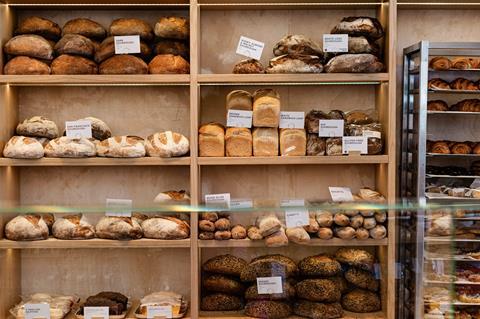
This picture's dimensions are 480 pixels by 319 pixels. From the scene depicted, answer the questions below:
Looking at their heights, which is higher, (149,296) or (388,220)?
(388,220)

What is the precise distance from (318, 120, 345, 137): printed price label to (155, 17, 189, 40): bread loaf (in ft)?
2.71

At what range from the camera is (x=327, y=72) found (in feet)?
9.50

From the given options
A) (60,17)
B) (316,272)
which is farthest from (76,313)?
(60,17)

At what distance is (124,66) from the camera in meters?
2.89

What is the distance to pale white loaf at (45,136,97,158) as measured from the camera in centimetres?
284

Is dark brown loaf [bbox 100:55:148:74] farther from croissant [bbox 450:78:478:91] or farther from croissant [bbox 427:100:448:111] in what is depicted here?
croissant [bbox 450:78:478:91]

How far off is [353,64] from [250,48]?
532 millimetres

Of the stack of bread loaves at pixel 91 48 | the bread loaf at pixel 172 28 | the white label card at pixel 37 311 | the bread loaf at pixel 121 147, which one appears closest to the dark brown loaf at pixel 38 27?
the stack of bread loaves at pixel 91 48

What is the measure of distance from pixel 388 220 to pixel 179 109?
5.91 feet

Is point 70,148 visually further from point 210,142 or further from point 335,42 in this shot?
point 335,42

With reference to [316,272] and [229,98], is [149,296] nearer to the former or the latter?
[316,272]

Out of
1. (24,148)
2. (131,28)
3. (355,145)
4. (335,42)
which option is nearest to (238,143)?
(355,145)

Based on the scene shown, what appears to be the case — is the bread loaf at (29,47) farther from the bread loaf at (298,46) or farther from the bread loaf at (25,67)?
the bread loaf at (298,46)

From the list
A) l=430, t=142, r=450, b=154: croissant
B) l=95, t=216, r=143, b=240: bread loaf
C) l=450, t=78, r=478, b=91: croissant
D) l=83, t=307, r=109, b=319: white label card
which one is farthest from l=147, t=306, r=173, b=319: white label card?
l=450, t=78, r=478, b=91: croissant
